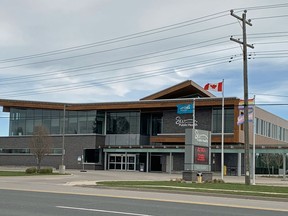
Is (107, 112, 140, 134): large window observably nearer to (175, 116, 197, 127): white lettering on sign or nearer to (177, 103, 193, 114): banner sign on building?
(175, 116, 197, 127): white lettering on sign

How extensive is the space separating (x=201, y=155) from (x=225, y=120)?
70.1 feet

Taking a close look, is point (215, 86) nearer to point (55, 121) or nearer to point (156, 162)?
point (156, 162)

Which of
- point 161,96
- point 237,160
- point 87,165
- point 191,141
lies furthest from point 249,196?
point 87,165

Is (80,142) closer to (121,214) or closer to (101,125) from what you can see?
(101,125)

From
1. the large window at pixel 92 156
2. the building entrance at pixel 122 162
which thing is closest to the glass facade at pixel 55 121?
the large window at pixel 92 156

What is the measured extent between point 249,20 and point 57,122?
129 ft

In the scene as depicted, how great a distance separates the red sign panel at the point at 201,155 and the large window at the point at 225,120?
784 inches

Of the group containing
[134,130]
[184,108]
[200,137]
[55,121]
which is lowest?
[200,137]

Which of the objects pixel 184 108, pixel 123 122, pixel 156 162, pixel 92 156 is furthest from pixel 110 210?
pixel 92 156

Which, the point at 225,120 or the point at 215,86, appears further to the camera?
the point at 225,120

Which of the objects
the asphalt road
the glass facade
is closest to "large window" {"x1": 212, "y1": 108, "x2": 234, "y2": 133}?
the glass facade

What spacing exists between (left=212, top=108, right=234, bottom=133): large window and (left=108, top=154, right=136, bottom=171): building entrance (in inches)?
460

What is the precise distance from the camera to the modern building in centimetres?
5494

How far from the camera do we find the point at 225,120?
54.4m
